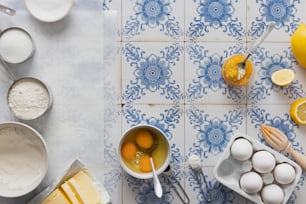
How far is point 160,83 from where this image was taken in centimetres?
134

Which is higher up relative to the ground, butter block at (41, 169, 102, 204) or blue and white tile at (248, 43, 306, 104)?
blue and white tile at (248, 43, 306, 104)

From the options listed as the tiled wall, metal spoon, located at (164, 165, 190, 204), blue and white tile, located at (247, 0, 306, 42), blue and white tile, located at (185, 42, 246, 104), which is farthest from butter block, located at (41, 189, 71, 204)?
blue and white tile, located at (247, 0, 306, 42)

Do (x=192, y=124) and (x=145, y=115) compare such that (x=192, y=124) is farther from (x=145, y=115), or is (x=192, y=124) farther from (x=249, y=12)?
(x=249, y=12)

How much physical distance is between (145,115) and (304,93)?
393mm

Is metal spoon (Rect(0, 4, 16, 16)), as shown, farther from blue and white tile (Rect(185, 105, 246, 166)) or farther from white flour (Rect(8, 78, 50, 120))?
blue and white tile (Rect(185, 105, 246, 166))

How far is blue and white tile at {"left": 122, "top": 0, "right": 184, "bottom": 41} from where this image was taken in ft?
4.37

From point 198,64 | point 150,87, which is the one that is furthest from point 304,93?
point 150,87

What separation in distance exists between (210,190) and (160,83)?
11.3 inches

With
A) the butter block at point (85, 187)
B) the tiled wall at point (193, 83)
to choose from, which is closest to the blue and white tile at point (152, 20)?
the tiled wall at point (193, 83)

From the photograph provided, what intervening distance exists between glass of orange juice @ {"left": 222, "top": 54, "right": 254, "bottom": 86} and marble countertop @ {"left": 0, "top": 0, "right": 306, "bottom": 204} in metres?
0.03

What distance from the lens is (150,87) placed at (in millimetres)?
1337

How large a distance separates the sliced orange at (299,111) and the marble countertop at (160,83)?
0.06 ft

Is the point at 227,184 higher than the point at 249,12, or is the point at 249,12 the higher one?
the point at 249,12

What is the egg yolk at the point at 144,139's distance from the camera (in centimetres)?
129
